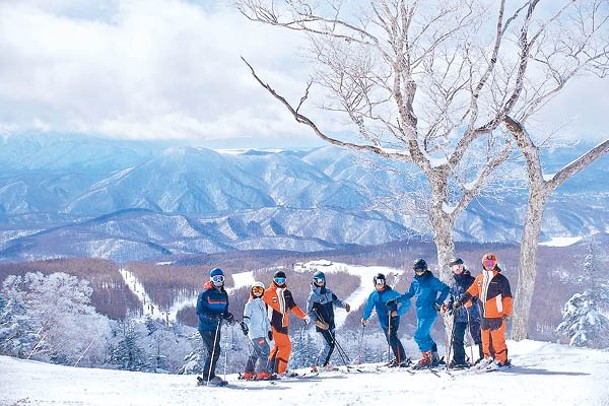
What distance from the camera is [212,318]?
9.32 meters

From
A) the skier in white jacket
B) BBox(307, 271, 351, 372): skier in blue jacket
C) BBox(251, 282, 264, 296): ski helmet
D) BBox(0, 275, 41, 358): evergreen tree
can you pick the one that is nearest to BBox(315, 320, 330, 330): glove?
BBox(307, 271, 351, 372): skier in blue jacket

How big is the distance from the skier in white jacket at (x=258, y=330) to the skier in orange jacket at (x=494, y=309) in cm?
390

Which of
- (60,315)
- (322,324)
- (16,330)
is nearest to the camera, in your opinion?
(322,324)

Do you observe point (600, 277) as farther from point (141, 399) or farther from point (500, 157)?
point (141, 399)

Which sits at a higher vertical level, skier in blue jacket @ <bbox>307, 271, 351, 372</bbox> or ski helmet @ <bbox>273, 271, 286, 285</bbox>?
ski helmet @ <bbox>273, 271, 286, 285</bbox>

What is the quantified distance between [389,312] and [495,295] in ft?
7.70

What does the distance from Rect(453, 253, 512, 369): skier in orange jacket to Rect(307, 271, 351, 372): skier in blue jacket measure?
2.91 metres

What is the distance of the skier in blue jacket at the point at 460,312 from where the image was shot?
9438 millimetres

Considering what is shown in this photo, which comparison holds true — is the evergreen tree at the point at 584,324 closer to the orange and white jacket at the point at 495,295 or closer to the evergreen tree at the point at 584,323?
the evergreen tree at the point at 584,323

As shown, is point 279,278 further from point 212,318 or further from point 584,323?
point 584,323

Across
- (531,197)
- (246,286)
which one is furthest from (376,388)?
(246,286)

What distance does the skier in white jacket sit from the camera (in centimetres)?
964

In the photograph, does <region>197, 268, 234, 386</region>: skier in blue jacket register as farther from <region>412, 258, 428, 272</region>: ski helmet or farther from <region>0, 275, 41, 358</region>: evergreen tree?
<region>0, 275, 41, 358</region>: evergreen tree

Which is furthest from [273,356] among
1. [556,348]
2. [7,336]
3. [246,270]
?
[246,270]
